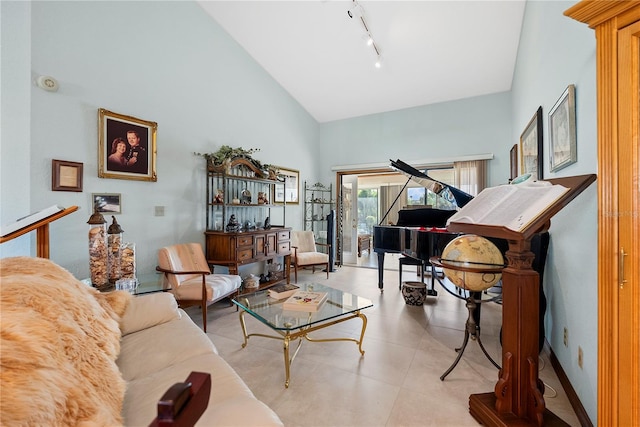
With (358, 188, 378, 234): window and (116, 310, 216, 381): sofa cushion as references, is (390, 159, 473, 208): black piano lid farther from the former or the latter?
(358, 188, 378, 234): window

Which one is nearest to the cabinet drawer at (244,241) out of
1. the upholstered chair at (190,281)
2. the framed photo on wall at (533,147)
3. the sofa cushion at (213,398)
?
the upholstered chair at (190,281)

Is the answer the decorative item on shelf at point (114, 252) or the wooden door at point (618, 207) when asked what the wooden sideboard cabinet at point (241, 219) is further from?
the wooden door at point (618, 207)

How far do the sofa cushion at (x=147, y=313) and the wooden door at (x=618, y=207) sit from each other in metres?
2.33

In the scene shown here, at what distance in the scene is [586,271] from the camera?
1.65 meters

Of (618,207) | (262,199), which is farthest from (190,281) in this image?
(618,207)

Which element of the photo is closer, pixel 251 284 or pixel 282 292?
pixel 282 292

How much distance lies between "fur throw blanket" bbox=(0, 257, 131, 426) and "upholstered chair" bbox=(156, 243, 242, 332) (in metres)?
1.52

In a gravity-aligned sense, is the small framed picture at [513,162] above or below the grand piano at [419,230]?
above

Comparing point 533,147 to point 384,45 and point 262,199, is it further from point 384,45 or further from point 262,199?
point 262,199

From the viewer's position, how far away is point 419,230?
331 centimetres

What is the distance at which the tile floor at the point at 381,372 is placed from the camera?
68.1 inches

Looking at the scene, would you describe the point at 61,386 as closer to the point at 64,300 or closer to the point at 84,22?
the point at 64,300

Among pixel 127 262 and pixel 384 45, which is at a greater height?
pixel 384 45

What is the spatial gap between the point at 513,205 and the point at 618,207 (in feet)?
1.50
